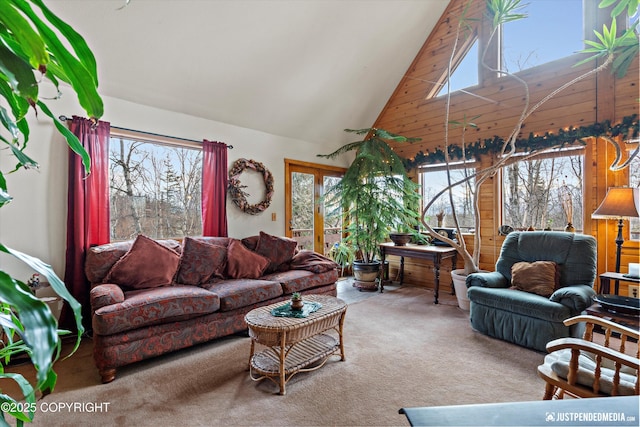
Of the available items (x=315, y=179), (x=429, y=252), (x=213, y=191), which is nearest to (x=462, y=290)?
(x=429, y=252)

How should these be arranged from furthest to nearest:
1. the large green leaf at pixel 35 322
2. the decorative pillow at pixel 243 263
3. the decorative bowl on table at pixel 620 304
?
the decorative pillow at pixel 243 263 → the decorative bowl on table at pixel 620 304 → the large green leaf at pixel 35 322

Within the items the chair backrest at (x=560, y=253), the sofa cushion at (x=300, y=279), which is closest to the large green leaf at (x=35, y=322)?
the sofa cushion at (x=300, y=279)

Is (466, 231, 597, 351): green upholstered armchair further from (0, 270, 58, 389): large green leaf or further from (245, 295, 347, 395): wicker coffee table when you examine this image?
(0, 270, 58, 389): large green leaf

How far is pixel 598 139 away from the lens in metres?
3.51

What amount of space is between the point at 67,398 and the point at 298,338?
154 cm

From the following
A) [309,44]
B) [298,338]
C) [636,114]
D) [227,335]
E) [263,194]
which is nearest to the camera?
[298,338]

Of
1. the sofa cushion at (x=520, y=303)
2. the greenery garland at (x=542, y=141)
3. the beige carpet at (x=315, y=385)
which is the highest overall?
the greenery garland at (x=542, y=141)

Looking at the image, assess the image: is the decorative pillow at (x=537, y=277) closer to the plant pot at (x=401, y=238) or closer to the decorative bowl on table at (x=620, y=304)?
the decorative bowl on table at (x=620, y=304)

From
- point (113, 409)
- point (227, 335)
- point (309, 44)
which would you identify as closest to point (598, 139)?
point (309, 44)

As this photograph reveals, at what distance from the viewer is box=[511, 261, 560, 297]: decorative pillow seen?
114 inches

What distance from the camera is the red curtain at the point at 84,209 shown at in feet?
9.59

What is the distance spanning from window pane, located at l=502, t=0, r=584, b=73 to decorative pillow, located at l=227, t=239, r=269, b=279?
13.7ft

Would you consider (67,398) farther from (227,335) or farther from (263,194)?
(263,194)

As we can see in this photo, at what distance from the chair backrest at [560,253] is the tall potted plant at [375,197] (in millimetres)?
1500
